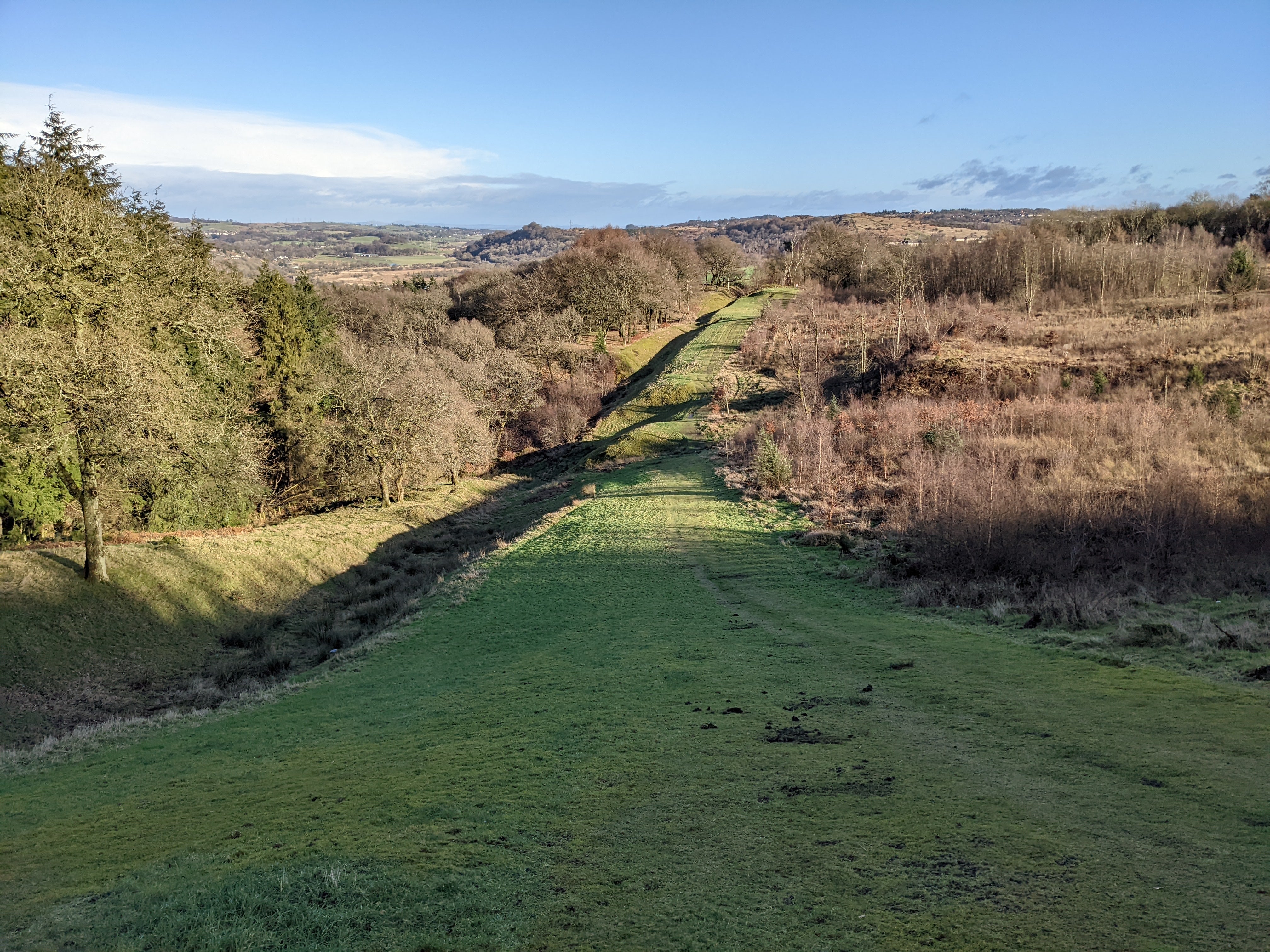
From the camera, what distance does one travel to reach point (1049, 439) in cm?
2670

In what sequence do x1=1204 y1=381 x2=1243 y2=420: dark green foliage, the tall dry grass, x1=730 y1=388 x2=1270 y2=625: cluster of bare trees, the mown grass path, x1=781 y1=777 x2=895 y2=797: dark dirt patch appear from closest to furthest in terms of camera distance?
the mown grass path, x1=781 y1=777 x2=895 y2=797: dark dirt patch, x1=730 y1=388 x2=1270 y2=625: cluster of bare trees, the tall dry grass, x1=1204 y1=381 x2=1243 y2=420: dark green foliage

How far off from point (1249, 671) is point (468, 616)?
54.2 feet

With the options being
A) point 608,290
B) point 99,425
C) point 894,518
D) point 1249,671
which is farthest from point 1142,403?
point 608,290

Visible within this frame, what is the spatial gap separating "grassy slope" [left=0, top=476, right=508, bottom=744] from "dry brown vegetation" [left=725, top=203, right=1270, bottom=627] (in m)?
20.2

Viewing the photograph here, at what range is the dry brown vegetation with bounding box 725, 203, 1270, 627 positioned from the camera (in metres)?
17.1

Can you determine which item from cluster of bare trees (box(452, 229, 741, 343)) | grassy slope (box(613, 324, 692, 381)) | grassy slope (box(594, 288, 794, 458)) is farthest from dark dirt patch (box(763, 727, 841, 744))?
cluster of bare trees (box(452, 229, 741, 343))

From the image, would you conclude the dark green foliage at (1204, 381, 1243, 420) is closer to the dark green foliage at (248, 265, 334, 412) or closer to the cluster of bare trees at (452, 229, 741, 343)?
the dark green foliage at (248, 265, 334, 412)

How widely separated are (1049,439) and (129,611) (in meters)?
32.9

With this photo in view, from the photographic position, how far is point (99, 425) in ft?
70.2

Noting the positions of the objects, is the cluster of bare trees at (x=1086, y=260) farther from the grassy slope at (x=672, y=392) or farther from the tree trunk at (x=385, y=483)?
the tree trunk at (x=385, y=483)

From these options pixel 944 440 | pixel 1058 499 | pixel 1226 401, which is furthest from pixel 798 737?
pixel 1226 401

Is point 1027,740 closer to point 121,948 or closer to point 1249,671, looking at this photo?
point 1249,671

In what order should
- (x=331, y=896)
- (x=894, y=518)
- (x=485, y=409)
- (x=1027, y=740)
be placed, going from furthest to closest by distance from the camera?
(x=485, y=409) < (x=894, y=518) < (x=1027, y=740) < (x=331, y=896)

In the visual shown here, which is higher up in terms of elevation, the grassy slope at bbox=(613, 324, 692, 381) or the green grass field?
the grassy slope at bbox=(613, 324, 692, 381)
